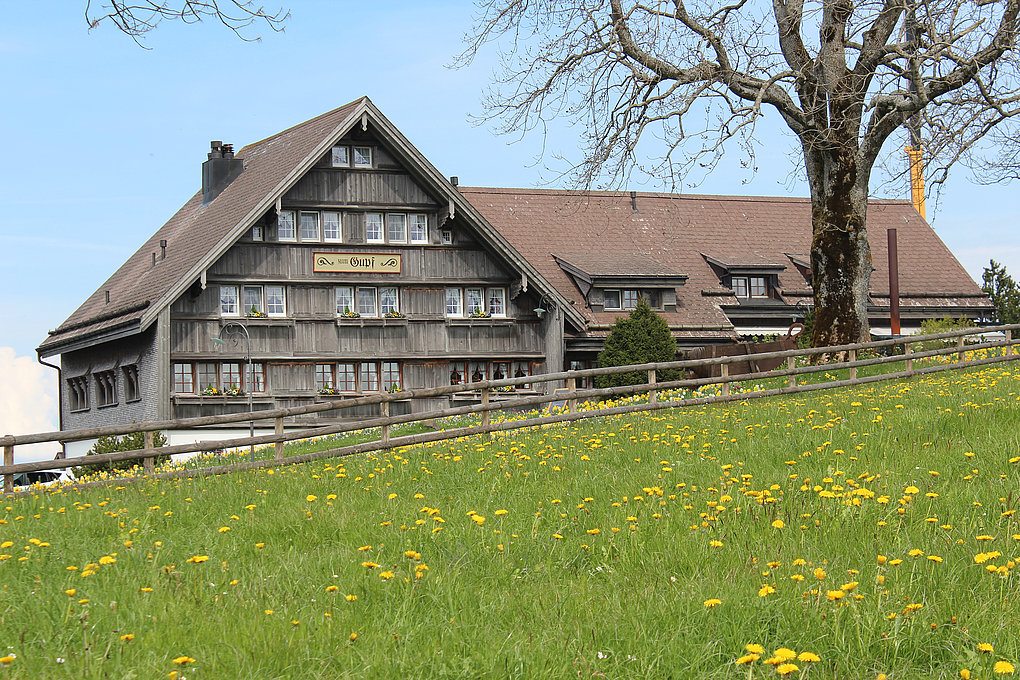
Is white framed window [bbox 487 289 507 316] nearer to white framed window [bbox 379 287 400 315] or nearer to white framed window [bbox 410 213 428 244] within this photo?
white framed window [bbox 410 213 428 244]

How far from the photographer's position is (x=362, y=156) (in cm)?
3459

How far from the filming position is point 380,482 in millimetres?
11859

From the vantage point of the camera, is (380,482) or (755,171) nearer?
(380,482)

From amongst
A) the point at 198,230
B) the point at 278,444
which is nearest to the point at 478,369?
the point at 198,230

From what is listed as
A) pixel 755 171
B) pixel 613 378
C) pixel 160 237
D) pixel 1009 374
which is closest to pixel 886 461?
pixel 1009 374

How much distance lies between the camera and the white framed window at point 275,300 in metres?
33.8

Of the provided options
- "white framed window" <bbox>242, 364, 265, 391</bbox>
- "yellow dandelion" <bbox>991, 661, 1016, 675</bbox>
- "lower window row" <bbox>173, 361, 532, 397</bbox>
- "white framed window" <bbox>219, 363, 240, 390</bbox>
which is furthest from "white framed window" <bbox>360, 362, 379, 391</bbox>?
"yellow dandelion" <bbox>991, 661, 1016, 675</bbox>

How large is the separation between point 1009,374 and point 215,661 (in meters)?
18.8

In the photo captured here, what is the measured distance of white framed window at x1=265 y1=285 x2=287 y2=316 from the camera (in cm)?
3384

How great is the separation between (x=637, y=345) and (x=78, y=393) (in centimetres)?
2079

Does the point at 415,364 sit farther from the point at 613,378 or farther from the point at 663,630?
the point at 663,630

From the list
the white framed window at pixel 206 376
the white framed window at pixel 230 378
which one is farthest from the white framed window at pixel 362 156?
the white framed window at pixel 206 376

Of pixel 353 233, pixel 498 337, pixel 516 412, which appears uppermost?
pixel 353 233

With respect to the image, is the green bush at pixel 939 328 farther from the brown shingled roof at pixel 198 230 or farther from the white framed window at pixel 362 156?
the brown shingled roof at pixel 198 230
